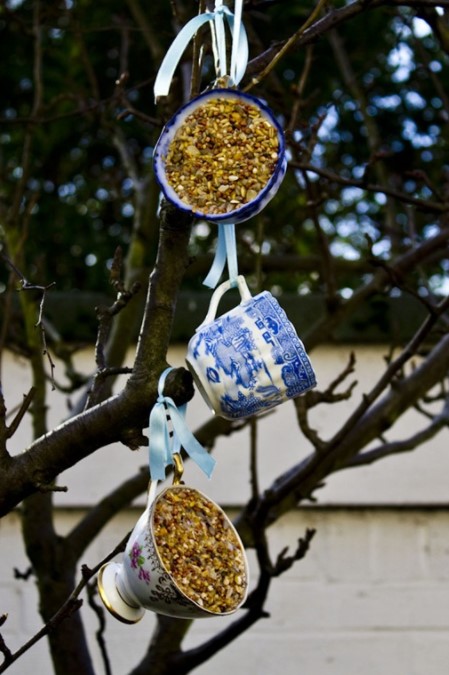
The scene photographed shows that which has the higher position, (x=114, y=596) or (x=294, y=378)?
(x=294, y=378)

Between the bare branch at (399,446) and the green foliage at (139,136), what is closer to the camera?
the bare branch at (399,446)

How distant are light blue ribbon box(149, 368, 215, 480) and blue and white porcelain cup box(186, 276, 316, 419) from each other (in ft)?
0.11

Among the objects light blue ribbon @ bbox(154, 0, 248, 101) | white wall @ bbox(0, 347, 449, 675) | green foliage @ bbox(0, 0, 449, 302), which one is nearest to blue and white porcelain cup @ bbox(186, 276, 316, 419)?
light blue ribbon @ bbox(154, 0, 248, 101)

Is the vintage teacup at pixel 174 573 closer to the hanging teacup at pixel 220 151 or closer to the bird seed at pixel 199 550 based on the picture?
the bird seed at pixel 199 550

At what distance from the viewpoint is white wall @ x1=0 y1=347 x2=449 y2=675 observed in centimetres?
204

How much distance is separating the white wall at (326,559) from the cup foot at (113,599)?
102cm

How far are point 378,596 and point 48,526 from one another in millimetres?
737

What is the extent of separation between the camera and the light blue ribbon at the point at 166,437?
939mm

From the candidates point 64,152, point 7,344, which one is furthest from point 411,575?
point 64,152

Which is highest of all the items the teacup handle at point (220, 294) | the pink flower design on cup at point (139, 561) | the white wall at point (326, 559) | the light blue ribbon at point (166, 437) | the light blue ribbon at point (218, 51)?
the light blue ribbon at point (218, 51)

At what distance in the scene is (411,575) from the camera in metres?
2.09

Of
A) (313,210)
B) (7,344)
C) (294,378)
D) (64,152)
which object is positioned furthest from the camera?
(64,152)

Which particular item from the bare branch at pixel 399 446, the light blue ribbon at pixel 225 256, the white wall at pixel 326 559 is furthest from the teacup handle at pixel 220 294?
the white wall at pixel 326 559

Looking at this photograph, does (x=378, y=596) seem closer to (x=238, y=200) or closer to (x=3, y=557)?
(x=3, y=557)
